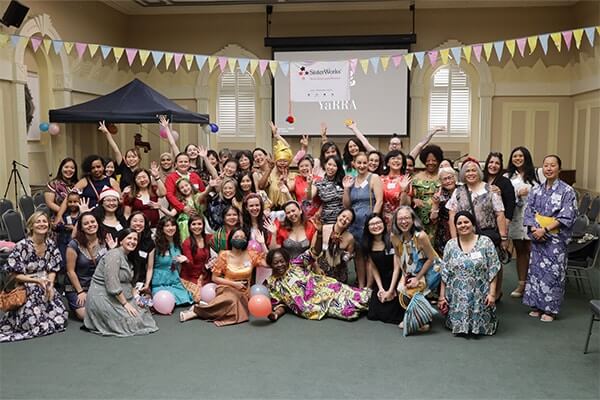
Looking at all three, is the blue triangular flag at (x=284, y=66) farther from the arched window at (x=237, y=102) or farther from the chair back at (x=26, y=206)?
the chair back at (x=26, y=206)

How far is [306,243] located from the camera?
5.21 meters

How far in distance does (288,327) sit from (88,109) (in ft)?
16.7

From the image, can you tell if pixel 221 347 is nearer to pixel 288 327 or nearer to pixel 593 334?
pixel 288 327

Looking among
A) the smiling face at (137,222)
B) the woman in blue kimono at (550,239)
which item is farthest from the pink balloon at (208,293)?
the woman in blue kimono at (550,239)

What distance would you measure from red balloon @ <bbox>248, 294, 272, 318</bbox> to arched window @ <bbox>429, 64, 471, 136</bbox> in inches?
277

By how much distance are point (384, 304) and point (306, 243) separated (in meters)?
0.91

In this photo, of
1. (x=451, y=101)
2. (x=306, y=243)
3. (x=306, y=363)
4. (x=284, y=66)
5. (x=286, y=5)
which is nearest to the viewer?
(x=306, y=363)

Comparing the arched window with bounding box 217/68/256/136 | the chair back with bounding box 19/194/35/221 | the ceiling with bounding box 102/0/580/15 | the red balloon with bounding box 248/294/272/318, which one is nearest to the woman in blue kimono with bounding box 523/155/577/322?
the red balloon with bounding box 248/294/272/318

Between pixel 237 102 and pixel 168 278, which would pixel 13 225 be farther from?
pixel 237 102

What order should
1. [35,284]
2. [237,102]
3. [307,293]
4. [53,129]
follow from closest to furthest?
[35,284] → [307,293] → [53,129] → [237,102]

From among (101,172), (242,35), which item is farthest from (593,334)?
(242,35)

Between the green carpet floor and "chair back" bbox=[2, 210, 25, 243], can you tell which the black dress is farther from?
"chair back" bbox=[2, 210, 25, 243]

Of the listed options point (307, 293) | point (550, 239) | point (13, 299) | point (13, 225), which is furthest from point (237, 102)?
point (550, 239)

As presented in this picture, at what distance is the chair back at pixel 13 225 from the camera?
5734 millimetres
